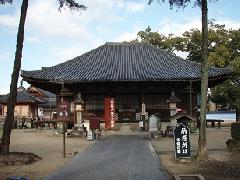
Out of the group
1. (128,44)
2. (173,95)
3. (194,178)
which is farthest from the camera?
(128,44)

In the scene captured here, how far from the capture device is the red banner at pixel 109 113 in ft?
97.8

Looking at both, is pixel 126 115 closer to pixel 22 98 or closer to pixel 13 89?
pixel 13 89

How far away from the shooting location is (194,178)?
10523 millimetres

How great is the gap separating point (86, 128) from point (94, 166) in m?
14.3

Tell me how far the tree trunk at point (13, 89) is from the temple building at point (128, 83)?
52.0 feet

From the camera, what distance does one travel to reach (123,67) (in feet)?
110

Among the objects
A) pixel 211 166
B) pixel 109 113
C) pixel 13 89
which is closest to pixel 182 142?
pixel 211 166

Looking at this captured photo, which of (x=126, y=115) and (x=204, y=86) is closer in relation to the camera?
(x=204, y=86)

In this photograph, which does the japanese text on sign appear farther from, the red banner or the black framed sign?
the red banner

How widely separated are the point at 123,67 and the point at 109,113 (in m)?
5.17

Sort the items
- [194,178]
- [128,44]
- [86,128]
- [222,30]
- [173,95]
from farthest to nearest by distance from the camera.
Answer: [222,30]
[128,44]
[173,95]
[86,128]
[194,178]

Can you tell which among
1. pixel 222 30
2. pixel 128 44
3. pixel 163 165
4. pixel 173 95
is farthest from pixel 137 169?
pixel 222 30

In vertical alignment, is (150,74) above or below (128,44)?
below

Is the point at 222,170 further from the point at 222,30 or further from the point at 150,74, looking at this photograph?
the point at 222,30
